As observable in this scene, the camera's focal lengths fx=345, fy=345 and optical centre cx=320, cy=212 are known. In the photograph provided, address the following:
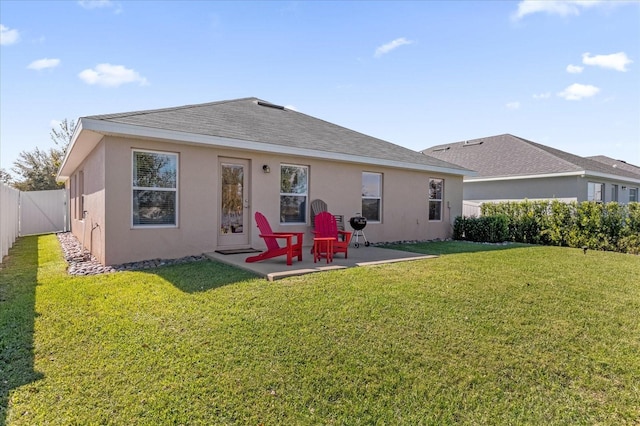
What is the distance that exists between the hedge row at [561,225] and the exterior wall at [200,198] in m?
3.58

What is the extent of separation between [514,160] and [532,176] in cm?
181

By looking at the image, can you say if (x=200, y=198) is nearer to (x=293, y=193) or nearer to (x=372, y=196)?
(x=293, y=193)

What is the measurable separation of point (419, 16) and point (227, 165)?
707cm

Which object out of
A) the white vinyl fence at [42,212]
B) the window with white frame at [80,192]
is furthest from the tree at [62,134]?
the window with white frame at [80,192]

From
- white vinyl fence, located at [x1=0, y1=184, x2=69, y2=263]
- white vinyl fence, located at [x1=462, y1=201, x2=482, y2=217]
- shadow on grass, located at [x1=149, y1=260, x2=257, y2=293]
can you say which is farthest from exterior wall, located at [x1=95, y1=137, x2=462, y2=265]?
white vinyl fence, located at [x1=0, y1=184, x2=69, y2=263]

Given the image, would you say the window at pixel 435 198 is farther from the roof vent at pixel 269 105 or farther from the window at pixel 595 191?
the window at pixel 595 191

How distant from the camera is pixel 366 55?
39.9 feet

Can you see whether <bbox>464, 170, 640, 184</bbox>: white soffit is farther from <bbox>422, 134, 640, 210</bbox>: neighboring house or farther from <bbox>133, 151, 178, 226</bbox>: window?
<bbox>133, 151, 178, 226</bbox>: window

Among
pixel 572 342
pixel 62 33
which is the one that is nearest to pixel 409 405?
pixel 572 342

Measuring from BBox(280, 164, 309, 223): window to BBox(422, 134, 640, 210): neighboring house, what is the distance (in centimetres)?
897

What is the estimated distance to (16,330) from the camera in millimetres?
3631

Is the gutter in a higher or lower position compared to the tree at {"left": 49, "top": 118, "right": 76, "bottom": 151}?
lower

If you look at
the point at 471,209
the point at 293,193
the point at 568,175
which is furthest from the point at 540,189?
the point at 293,193

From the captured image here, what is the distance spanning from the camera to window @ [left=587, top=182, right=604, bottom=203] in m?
15.6
